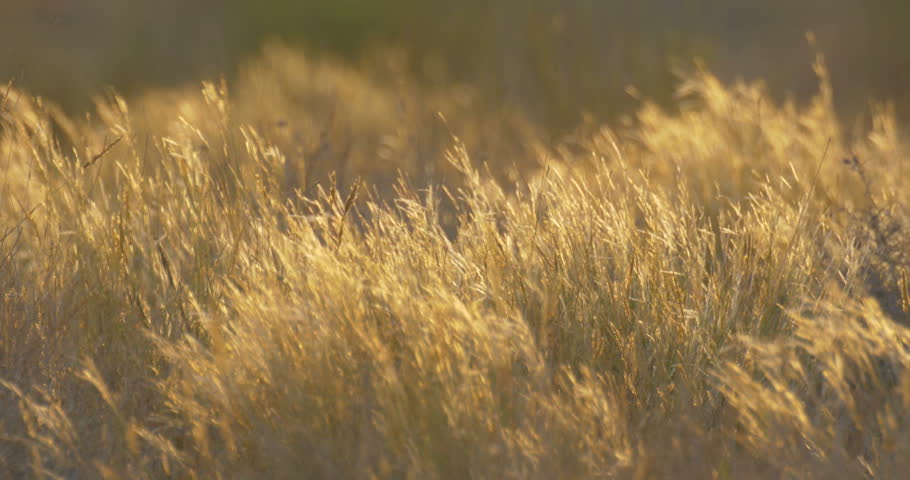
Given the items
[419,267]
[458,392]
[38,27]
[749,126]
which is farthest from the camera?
[38,27]

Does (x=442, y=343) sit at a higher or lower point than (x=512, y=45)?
lower

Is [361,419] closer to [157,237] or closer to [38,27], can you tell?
[157,237]

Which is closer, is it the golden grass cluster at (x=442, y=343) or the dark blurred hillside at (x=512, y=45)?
the golden grass cluster at (x=442, y=343)

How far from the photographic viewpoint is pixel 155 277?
102 inches

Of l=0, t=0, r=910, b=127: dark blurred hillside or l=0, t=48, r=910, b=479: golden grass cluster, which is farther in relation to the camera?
l=0, t=0, r=910, b=127: dark blurred hillside

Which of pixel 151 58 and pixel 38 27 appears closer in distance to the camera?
pixel 151 58

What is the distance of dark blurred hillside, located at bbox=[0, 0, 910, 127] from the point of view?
6.53 metres

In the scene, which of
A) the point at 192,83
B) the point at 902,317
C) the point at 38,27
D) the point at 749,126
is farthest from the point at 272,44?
the point at 902,317

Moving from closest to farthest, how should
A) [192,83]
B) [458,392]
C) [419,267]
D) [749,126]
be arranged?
[458,392] < [419,267] < [749,126] < [192,83]

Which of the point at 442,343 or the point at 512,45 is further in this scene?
the point at 512,45

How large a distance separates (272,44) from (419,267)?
5807 millimetres

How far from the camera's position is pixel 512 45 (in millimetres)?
6840

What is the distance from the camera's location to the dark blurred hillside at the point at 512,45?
6531 mm

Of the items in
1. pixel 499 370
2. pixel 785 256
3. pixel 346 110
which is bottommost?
pixel 346 110
